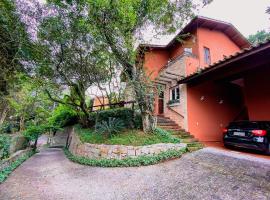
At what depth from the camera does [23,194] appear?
4.14 metres

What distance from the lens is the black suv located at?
19.7 feet

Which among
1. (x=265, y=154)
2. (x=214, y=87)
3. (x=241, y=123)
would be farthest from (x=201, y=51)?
(x=265, y=154)

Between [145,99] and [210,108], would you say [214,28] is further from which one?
[145,99]

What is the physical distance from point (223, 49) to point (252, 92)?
556cm

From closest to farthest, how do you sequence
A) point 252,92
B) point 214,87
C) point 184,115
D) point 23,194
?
1. point 23,194
2. point 252,92
3. point 184,115
4. point 214,87

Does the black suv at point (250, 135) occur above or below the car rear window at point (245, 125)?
below

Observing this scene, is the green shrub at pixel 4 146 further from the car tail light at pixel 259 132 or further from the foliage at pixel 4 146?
the car tail light at pixel 259 132

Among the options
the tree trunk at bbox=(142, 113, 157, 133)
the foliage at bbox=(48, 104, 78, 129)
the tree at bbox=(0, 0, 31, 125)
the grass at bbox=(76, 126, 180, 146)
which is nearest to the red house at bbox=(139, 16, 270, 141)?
the tree trunk at bbox=(142, 113, 157, 133)

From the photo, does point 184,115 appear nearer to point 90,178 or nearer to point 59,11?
point 90,178

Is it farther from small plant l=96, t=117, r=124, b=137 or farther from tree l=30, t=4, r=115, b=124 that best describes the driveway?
tree l=30, t=4, r=115, b=124

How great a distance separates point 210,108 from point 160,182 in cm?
685

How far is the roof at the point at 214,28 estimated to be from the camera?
35.5ft

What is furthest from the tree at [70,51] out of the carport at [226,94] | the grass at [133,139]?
the carport at [226,94]

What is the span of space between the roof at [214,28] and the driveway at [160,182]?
7.01 m
